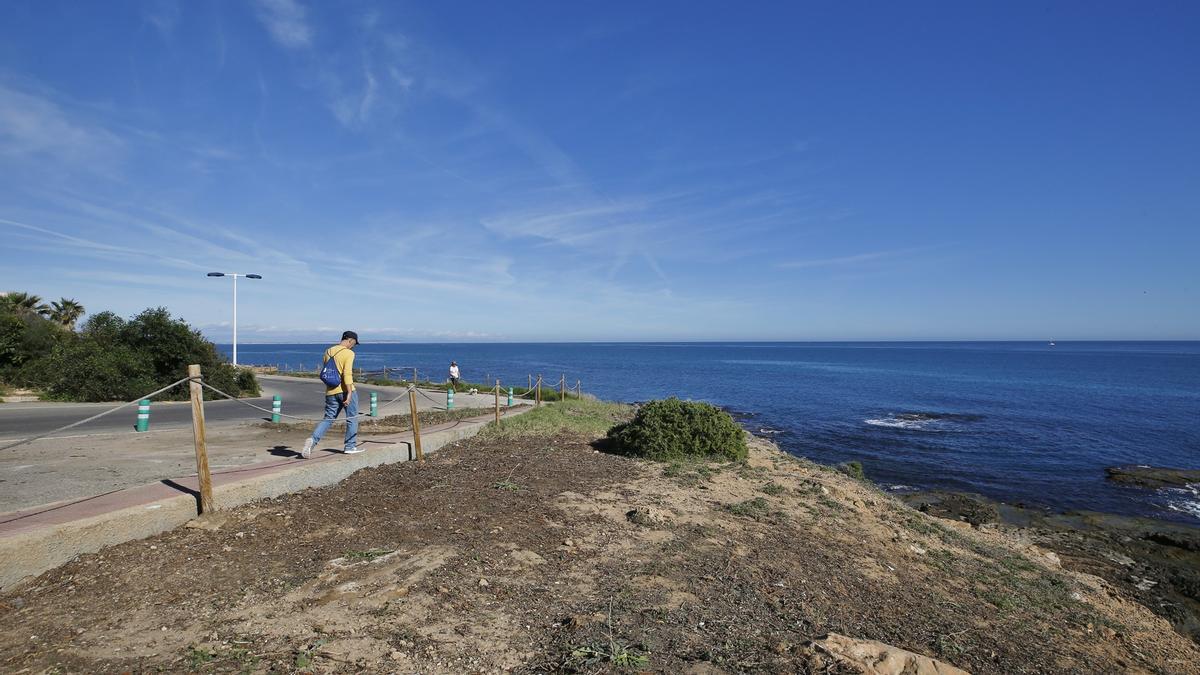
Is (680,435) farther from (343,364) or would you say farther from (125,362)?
(125,362)

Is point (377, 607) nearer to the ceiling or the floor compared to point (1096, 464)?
nearer to the ceiling

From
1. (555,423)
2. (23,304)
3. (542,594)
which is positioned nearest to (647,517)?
(542,594)

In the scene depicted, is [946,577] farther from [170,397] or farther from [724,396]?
[724,396]

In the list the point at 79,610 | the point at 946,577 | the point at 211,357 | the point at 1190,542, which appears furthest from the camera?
the point at 211,357

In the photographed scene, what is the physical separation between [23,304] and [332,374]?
36.2m

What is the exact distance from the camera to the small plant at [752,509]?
8.15 meters

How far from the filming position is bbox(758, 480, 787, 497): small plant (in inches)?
385

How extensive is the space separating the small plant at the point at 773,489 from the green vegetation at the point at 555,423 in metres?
5.69

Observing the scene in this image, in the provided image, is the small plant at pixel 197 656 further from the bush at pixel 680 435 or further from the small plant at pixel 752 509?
the bush at pixel 680 435

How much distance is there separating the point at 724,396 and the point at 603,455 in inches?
1399

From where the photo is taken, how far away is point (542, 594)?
4.92 metres

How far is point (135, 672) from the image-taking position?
11.2 feet

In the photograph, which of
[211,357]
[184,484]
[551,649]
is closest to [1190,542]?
[551,649]

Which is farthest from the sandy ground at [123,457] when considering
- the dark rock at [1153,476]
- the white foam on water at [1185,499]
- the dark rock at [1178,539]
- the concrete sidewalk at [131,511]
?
the dark rock at [1153,476]
